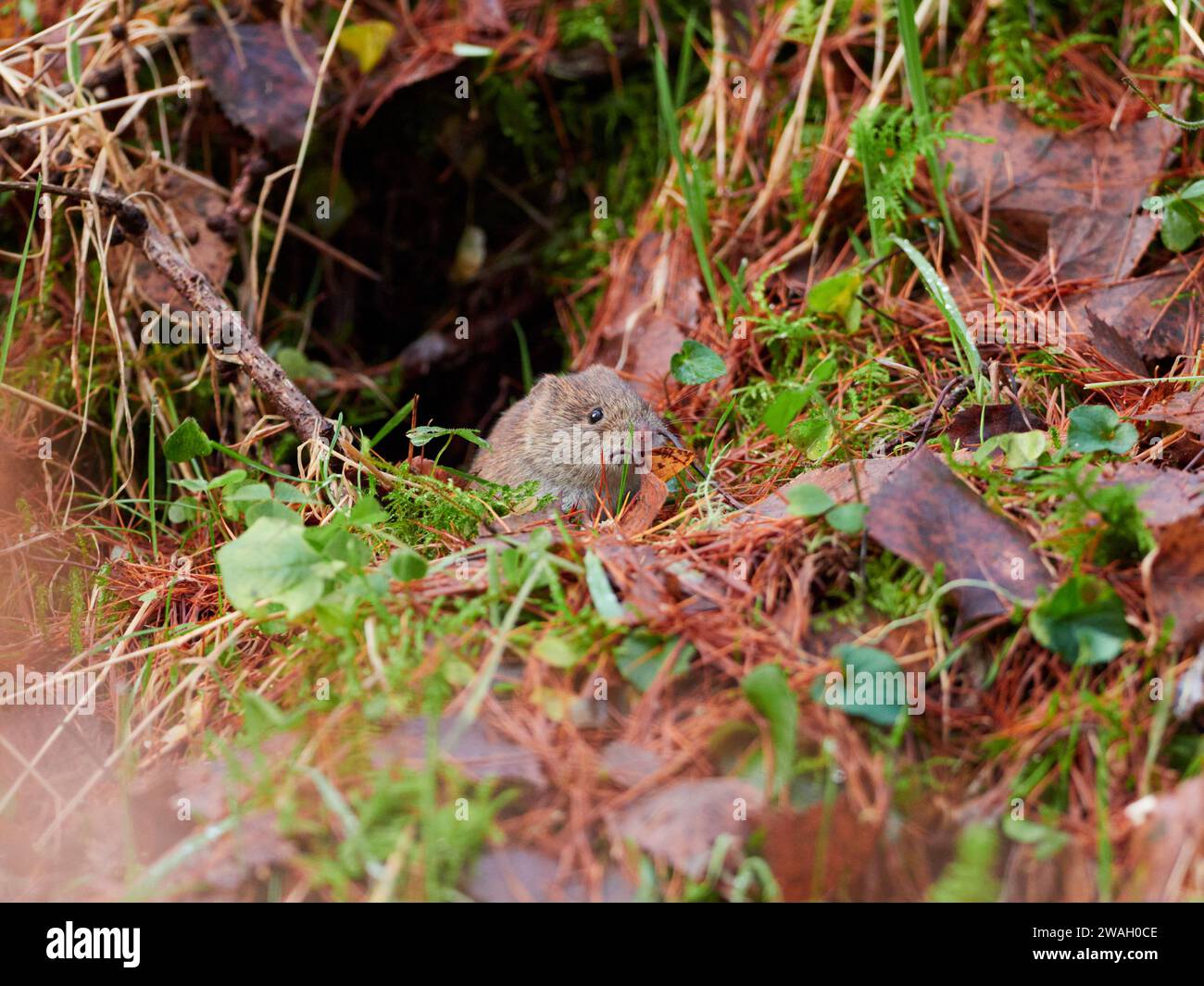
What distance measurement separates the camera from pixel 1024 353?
3777 millimetres

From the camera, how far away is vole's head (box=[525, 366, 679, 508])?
395cm

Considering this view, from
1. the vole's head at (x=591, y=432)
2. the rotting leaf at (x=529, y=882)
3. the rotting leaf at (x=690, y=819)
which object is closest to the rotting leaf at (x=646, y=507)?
the vole's head at (x=591, y=432)

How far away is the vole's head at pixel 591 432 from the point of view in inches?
155

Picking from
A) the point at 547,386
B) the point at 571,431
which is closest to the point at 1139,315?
the point at 571,431

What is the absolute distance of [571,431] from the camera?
13.7 ft

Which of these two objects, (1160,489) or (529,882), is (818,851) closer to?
(529,882)

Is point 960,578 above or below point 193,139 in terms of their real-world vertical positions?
below

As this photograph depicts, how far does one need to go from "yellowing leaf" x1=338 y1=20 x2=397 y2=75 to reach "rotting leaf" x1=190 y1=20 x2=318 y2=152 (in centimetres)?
17

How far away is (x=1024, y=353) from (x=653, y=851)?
94.1 inches

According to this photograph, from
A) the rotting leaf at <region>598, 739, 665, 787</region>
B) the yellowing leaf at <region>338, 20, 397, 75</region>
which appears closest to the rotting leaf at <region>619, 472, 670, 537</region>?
the rotting leaf at <region>598, 739, 665, 787</region>

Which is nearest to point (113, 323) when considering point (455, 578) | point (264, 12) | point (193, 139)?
point (193, 139)

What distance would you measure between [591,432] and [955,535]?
66.6 inches

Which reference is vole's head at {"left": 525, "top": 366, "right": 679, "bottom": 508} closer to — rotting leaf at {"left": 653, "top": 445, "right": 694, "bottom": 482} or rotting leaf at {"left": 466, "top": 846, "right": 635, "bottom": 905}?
rotting leaf at {"left": 653, "top": 445, "right": 694, "bottom": 482}
